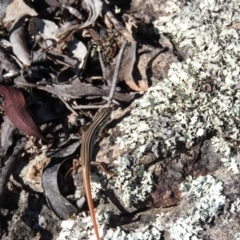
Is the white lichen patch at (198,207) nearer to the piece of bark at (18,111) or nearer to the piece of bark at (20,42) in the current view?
the piece of bark at (18,111)

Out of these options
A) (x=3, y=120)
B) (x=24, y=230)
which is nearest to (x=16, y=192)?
(x=24, y=230)

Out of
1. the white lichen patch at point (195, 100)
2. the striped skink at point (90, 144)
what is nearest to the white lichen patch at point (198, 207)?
the white lichen patch at point (195, 100)

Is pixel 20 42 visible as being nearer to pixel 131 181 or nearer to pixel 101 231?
pixel 131 181

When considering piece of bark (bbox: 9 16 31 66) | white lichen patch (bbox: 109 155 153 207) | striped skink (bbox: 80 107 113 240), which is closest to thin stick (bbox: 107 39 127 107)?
striped skink (bbox: 80 107 113 240)

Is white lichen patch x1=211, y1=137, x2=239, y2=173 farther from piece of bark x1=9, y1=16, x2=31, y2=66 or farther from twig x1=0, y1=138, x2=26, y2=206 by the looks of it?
piece of bark x1=9, y1=16, x2=31, y2=66

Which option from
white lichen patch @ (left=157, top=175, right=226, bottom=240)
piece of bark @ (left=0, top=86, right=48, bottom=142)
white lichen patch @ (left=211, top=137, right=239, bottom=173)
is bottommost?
white lichen patch @ (left=157, top=175, right=226, bottom=240)

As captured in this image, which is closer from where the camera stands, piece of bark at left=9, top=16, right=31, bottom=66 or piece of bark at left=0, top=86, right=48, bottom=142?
piece of bark at left=0, top=86, right=48, bottom=142

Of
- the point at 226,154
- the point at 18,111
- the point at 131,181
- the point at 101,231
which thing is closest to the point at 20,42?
the point at 18,111
